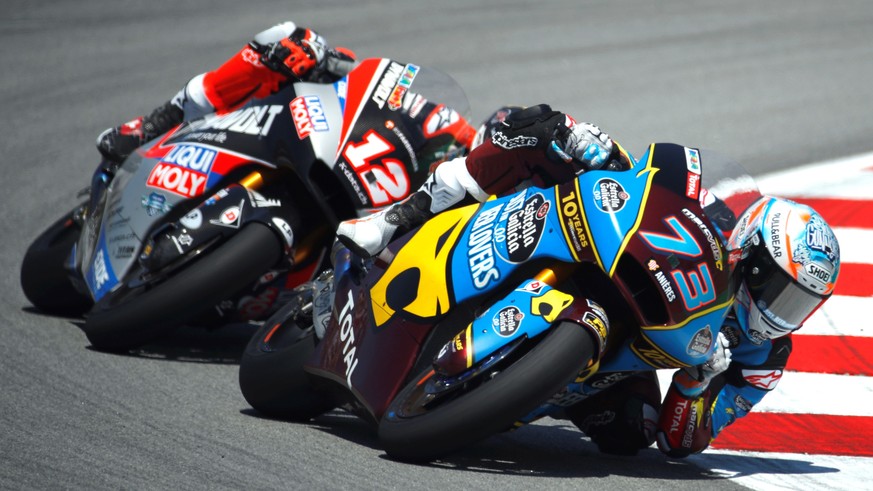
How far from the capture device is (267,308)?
593 cm

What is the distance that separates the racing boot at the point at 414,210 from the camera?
15.4 feet

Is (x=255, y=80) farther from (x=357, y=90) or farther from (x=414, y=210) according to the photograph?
(x=414, y=210)

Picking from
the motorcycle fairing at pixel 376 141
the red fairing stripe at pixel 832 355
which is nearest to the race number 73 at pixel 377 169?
the motorcycle fairing at pixel 376 141

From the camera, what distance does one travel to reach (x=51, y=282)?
20.7ft

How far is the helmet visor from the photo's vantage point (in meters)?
4.23

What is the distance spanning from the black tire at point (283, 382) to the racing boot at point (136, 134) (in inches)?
73.1

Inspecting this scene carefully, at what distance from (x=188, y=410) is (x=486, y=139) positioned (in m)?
1.53

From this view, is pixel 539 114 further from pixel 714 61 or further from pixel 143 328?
pixel 714 61

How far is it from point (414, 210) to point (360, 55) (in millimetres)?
7189

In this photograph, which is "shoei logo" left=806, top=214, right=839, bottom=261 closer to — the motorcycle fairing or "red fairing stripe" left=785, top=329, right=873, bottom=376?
"red fairing stripe" left=785, top=329, right=873, bottom=376

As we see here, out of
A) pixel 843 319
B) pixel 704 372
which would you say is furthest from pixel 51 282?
pixel 843 319

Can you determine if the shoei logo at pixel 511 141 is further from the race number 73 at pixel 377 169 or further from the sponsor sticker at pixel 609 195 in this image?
the race number 73 at pixel 377 169

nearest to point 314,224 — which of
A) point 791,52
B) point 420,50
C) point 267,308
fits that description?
point 267,308

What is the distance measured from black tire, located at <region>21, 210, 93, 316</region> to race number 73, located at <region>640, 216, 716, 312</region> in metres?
3.31
